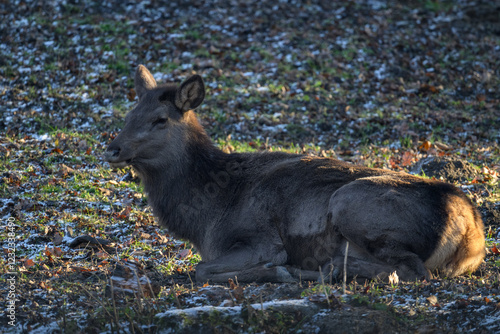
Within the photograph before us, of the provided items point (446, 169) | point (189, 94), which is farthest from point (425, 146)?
point (189, 94)

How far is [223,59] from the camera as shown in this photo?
15148 millimetres

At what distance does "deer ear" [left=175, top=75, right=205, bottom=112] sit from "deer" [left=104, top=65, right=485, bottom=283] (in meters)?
0.01

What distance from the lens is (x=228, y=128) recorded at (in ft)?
40.0

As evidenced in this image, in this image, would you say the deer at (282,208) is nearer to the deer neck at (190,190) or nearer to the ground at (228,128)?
the deer neck at (190,190)

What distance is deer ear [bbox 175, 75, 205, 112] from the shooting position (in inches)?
268

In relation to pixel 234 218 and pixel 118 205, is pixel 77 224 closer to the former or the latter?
pixel 118 205

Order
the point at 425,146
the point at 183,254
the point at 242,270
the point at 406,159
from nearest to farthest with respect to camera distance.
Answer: the point at 242,270 → the point at 183,254 → the point at 406,159 → the point at 425,146

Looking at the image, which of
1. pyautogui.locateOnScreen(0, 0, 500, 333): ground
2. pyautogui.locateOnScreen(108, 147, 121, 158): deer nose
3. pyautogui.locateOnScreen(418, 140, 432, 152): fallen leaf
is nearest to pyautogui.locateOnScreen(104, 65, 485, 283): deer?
pyautogui.locateOnScreen(108, 147, 121, 158): deer nose

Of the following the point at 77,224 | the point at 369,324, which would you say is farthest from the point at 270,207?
the point at 77,224

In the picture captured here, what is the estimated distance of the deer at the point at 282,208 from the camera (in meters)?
5.65

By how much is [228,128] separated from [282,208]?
6060mm

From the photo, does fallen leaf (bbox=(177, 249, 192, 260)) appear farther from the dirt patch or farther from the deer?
the dirt patch

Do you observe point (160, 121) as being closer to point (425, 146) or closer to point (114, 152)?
point (114, 152)

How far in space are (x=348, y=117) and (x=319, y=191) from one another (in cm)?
680
